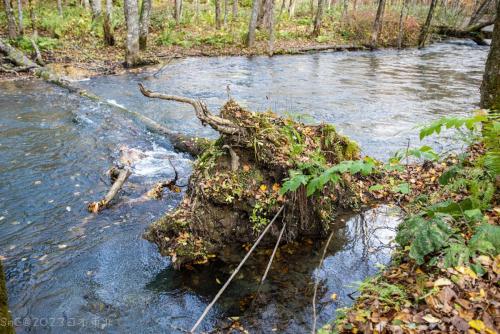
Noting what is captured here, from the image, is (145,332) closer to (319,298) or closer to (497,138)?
(319,298)

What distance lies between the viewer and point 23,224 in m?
6.45

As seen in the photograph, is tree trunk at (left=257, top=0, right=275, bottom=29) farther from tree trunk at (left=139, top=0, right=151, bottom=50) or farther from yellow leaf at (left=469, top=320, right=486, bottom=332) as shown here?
yellow leaf at (left=469, top=320, right=486, bottom=332)

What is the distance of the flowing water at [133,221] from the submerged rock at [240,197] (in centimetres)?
36

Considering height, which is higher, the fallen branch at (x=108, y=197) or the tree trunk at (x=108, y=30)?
the tree trunk at (x=108, y=30)

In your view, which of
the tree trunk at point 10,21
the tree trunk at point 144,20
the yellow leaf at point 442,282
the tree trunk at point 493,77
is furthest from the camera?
the tree trunk at point 144,20

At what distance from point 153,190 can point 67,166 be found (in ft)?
8.12

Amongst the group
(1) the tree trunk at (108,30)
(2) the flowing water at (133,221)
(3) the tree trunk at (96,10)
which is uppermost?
(3) the tree trunk at (96,10)

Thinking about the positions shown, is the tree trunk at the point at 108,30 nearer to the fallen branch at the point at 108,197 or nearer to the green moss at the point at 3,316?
the fallen branch at the point at 108,197

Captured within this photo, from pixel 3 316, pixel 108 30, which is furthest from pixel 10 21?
pixel 3 316

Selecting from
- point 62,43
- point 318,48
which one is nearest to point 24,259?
point 62,43

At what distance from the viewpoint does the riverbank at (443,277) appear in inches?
125

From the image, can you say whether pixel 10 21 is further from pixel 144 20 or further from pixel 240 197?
pixel 240 197

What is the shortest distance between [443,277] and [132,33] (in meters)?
17.9

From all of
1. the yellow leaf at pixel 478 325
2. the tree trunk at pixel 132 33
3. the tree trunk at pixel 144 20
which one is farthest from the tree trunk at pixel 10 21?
the yellow leaf at pixel 478 325
